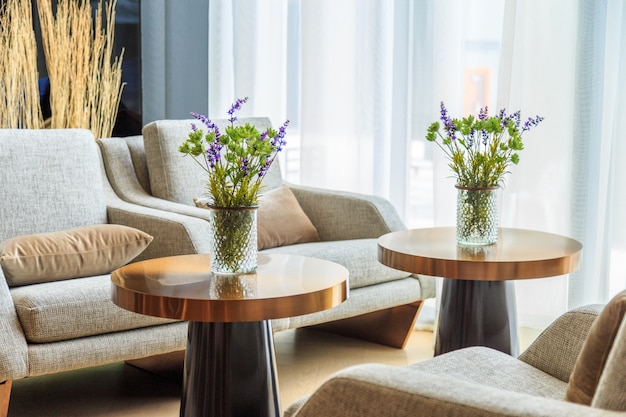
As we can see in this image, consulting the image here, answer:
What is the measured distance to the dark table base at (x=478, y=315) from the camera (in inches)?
96.3

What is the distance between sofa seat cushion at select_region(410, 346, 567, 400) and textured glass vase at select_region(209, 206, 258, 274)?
49cm

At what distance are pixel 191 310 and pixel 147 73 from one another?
2.80 metres

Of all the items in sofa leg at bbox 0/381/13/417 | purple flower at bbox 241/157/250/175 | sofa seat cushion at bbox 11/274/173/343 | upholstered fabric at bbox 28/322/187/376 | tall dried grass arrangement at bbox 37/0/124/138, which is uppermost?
tall dried grass arrangement at bbox 37/0/124/138

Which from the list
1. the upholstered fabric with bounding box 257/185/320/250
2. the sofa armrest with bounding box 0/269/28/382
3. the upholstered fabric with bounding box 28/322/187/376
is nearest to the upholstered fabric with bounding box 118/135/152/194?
the upholstered fabric with bounding box 257/185/320/250

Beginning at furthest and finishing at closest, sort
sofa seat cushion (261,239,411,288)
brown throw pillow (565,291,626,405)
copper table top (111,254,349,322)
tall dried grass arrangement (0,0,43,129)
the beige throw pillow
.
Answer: tall dried grass arrangement (0,0,43,129)
the beige throw pillow
sofa seat cushion (261,239,411,288)
copper table top (111,254,349,322)
brown throw pillow (565,291,626,405)

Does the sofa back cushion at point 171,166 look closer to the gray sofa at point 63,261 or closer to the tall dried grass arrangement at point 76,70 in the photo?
the gray sofa at point 63,261

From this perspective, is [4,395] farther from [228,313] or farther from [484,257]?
[484,257]

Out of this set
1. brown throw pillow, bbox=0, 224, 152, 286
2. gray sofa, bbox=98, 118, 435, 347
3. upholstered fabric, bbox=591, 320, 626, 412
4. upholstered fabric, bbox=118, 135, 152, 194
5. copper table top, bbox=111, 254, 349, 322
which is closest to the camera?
upholstered fabric, bbox=591, 320, 626, 412

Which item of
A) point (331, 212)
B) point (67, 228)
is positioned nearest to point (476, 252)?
point (331, 212)

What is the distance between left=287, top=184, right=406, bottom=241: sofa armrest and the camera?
3.31 metres

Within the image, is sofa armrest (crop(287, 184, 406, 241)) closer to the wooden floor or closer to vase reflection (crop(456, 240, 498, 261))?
the wooden floor

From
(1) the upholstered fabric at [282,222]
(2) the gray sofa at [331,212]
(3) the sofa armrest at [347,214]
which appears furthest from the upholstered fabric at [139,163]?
(3) the sofa armrest at [347,214]

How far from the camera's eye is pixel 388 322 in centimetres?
A: 346

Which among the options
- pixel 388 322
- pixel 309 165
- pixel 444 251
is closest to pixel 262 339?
pixel 444 251
